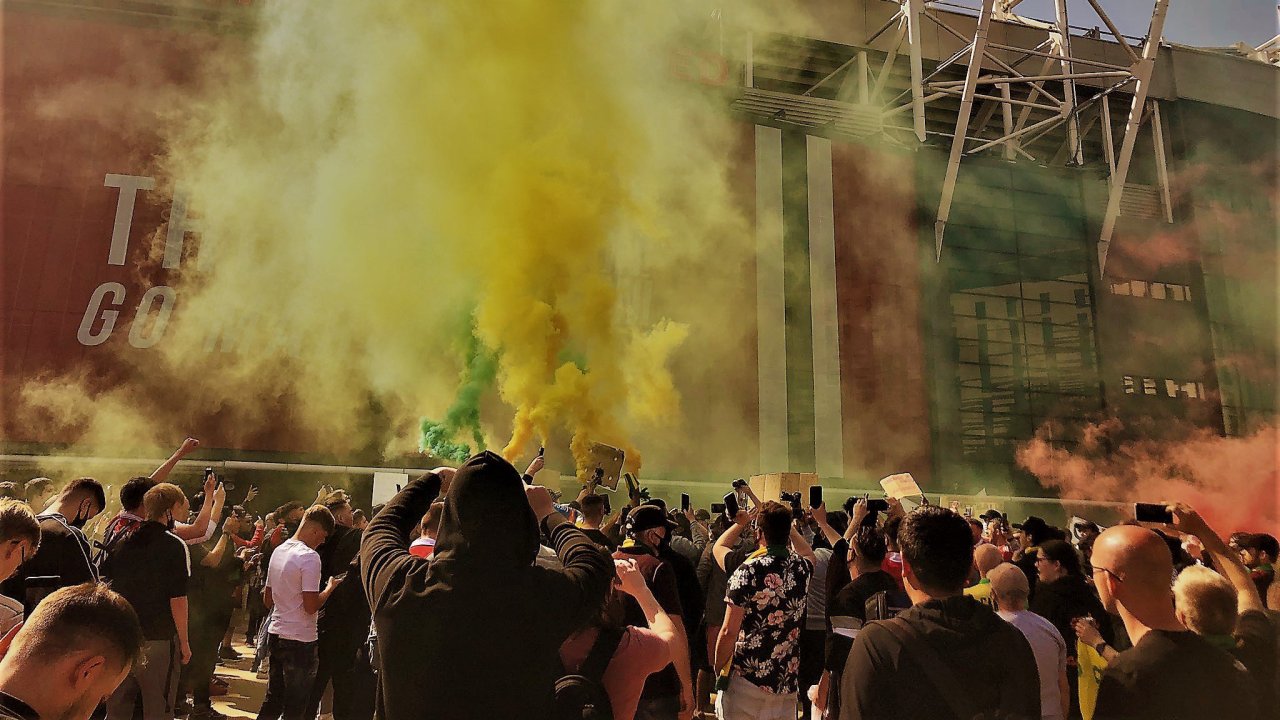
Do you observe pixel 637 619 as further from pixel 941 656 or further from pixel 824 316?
pixel 824 316

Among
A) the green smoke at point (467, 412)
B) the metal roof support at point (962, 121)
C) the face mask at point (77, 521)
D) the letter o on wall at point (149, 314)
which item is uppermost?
the metal roof support at point (962, 121)

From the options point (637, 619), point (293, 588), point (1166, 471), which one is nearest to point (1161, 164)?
point (1166, 471)

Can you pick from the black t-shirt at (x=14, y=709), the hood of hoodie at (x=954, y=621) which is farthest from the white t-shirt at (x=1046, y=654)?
the black t-shirt at (x=14, y=709)

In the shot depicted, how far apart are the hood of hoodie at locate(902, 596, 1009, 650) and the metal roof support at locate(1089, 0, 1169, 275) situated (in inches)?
840

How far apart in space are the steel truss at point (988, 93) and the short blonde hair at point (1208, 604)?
1711 centimetres

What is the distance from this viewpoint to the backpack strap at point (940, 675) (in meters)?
1.98

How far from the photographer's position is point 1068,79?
18703mm

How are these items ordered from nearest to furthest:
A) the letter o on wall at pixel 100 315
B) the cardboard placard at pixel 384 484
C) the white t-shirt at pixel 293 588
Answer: the white t-shirt at pixel 293 588 < the cardboard placard at pixel 384 484 < the letter o on wall at pixel 100 315

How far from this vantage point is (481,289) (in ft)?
→ 49.5

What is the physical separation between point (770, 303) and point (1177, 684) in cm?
1727

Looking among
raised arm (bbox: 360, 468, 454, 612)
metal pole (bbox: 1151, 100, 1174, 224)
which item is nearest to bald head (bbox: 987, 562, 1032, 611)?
raised arm (bbox: 360, 468, 454, 612)

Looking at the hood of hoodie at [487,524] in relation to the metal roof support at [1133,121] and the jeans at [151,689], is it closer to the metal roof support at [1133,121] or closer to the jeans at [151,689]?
the jeans at [151,689]

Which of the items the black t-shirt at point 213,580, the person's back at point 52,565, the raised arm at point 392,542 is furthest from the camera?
the black t-shirt at point 213,580

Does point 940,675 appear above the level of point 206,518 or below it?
below
